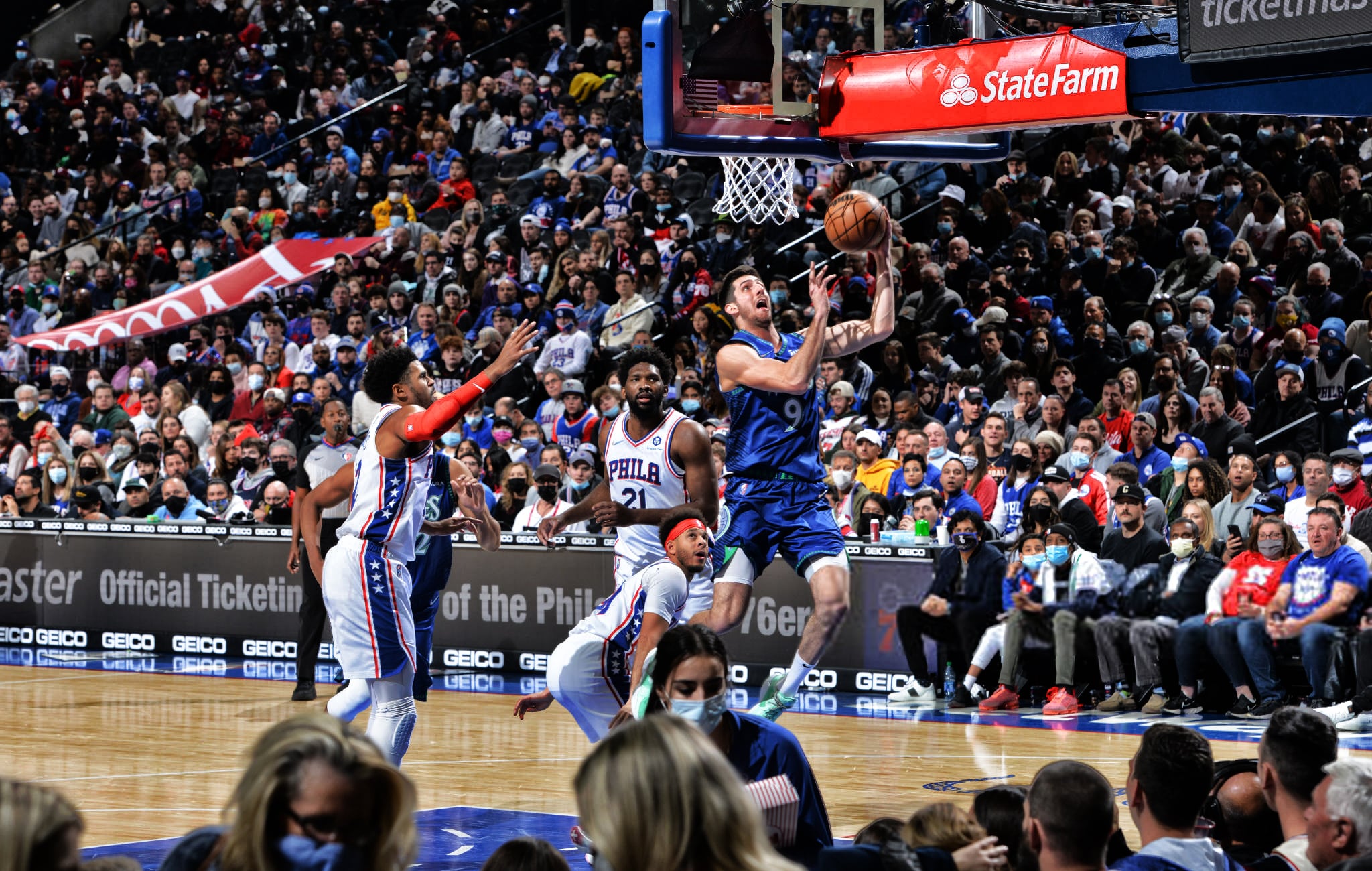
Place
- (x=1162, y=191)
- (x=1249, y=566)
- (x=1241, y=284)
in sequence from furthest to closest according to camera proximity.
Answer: (x=1162, y=191) < (x=1241, y=284) < (x=1249, y=566)

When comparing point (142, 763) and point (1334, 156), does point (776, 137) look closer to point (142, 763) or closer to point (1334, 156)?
point (142, 763)

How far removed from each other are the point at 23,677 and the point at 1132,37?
10.8 m

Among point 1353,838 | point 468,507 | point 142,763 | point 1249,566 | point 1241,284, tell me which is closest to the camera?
point 1353,838

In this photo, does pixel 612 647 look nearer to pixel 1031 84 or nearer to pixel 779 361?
pixel 779 361

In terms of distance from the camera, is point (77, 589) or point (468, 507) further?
point (77, 589)

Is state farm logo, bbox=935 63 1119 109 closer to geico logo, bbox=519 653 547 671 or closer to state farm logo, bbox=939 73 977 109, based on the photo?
state farm logo, bbox=939 73 977 109

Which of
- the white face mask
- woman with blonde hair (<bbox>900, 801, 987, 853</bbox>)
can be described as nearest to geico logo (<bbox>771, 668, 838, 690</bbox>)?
the white face mask

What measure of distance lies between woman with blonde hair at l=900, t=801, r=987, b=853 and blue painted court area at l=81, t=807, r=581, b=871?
3359mm

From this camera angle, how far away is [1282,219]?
52.9 ft

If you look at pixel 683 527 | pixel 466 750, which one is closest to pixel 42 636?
pixel 466 750

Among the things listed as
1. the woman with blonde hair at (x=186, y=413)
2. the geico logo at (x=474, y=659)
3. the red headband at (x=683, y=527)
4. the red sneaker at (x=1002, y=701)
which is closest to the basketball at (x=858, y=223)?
the red headband at (x=683, y=527)

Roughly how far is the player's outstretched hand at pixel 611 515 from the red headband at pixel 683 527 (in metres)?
0.42

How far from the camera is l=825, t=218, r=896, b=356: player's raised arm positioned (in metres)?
8.65

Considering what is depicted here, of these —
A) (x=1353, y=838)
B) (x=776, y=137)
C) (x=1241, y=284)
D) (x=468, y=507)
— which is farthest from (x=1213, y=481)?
(x=1353, y=838)
